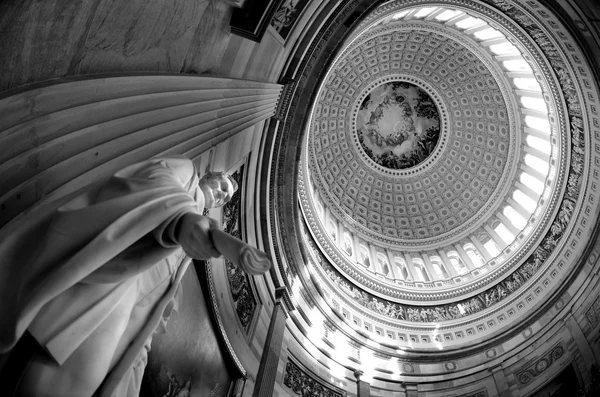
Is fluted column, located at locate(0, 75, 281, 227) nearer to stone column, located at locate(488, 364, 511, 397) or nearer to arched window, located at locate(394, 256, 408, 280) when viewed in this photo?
stone column, located at locate(488, 364, 511, 397)

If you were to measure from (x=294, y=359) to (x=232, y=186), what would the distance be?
6454 mm

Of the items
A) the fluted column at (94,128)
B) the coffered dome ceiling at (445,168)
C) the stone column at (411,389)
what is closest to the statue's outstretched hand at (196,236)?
the fluted column at (94,128)

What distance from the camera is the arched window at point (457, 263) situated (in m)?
18.0

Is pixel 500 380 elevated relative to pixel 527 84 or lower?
lower

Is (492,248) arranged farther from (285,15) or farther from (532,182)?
(285,15)

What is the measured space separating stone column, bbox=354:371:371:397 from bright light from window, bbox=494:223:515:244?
10029 millimetres

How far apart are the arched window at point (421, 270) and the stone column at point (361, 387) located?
7.84 m

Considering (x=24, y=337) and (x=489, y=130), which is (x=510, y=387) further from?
(x=489, y=130)

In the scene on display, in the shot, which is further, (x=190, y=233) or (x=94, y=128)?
(x=94, y=128)

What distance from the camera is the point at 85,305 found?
94.7 inches

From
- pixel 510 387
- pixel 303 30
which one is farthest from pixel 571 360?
pixel 303 30

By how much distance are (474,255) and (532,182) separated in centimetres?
425

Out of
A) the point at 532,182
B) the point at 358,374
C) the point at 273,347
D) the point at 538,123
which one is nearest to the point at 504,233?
the point at 532,182

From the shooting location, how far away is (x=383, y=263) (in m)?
18.7
